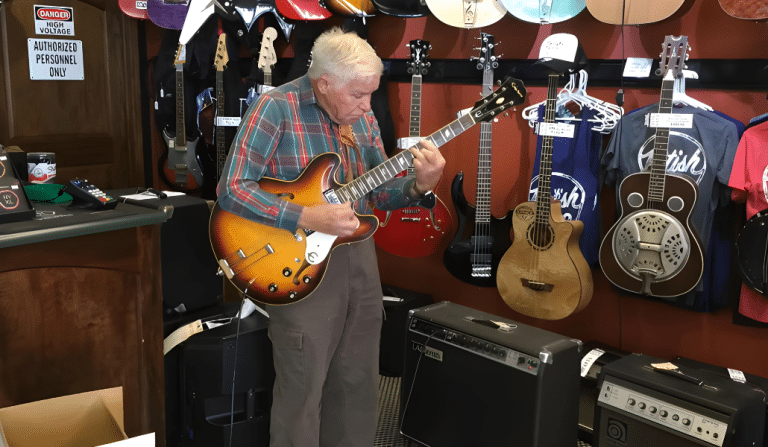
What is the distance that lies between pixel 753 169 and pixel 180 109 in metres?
3.26

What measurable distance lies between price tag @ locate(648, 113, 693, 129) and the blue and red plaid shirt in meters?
0.98

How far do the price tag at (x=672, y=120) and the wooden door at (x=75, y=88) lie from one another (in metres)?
3.79

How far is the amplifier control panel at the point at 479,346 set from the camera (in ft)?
7.02

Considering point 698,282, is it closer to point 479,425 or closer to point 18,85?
point 479,425

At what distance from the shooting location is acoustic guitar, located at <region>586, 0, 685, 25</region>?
2.36 m

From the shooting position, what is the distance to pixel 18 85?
4355 millimetres

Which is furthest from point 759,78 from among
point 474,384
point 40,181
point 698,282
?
point 40,181

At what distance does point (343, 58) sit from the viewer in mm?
1846

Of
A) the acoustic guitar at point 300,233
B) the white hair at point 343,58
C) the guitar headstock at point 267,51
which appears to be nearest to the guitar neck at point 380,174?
the acoustic guitar at point 300,233

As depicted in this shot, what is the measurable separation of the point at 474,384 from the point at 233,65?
2.53 metres

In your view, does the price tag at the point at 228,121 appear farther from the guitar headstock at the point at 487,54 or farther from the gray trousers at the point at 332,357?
the gray trousers at the point at 332,357

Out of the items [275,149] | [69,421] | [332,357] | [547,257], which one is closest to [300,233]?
[275,149]

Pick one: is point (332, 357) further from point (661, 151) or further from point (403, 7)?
point (403, 7)

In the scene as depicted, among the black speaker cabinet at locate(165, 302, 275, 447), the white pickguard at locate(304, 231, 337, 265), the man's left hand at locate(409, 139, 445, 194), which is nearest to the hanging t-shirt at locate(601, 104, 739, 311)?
the man's left hand at locate(409, 139, 445, 194)
